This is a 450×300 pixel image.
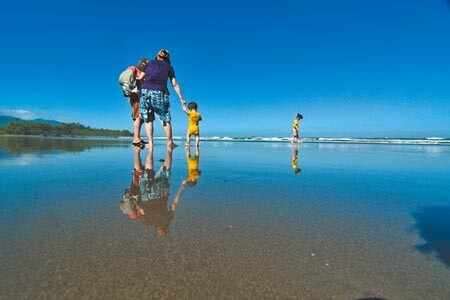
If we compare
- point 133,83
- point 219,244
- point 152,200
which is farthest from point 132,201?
point 133,83

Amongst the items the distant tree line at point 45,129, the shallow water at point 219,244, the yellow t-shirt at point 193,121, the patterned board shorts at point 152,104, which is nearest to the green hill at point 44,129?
the distant tree line at point 45,129

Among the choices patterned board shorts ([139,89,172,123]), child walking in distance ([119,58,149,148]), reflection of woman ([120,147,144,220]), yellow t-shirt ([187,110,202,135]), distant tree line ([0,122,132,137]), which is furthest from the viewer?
distant tree line ([0,122,132,137])

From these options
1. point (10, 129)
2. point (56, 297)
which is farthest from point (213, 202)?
point (10, 129)

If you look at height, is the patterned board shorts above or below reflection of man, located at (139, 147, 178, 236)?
above

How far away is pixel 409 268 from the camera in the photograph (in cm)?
119

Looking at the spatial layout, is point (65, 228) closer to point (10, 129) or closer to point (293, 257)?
point (293, 257)

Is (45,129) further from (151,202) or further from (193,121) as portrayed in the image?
(151,202)

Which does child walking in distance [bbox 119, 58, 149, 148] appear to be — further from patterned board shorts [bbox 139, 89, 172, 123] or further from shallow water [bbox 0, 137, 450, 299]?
shallow water [bbox 0, 137, 450, 299]

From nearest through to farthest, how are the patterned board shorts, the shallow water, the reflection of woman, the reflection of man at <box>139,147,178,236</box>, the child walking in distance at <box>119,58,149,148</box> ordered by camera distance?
the shallow water
the reflection of man at <box>139,147,178,236</box>
the reflection of woman
the patterned board shorts
the child walking in distance at <box>119,58,149,148</box>

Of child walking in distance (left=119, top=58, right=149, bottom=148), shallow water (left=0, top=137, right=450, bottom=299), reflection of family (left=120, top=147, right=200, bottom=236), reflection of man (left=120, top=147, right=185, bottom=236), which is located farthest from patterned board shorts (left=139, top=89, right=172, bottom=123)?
shallow water (left=0, top=137, right=450, bottom=299)

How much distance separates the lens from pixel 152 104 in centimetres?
674

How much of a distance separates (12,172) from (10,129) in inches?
1120

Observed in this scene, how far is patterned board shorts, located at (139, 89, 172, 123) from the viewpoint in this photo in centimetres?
670

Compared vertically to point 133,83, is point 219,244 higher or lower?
lower
